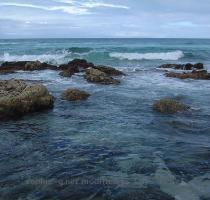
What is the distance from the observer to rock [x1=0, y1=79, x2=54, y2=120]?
492 inches

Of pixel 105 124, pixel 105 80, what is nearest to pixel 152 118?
pixel 105 124

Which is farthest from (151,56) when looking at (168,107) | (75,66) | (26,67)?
(168,107)

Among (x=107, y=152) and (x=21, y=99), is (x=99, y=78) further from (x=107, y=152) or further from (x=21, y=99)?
Answer: (x=107, y=152)

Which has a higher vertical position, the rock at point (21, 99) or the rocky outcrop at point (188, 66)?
the rock at point (21, 99)

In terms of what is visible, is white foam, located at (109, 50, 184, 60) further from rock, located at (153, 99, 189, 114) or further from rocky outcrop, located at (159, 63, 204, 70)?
rock, located at (153, 99, 189, 114)

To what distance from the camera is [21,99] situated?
1291 centimetres

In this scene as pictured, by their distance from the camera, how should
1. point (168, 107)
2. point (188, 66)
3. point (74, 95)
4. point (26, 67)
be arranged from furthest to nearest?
point (188, 66), point (26, 67), point (74, 95), point (168, 107)

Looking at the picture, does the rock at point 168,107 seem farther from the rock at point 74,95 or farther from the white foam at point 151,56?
the white foam at point 151,56

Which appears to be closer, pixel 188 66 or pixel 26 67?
pixel 26 67

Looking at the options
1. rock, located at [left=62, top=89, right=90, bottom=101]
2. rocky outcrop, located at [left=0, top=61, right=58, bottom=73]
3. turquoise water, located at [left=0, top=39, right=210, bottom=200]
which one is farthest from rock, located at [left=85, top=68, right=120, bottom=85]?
rocky outcrop, located at [left=0, top=61, right=58, bottom=73]

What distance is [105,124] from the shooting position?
1218 centimetres

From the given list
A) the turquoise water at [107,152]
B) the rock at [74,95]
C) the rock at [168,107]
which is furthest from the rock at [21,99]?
the rock at [168,107]

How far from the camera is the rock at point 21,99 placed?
492 inches

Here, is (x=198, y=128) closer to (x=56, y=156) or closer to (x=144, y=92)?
(x=56, y=156)
